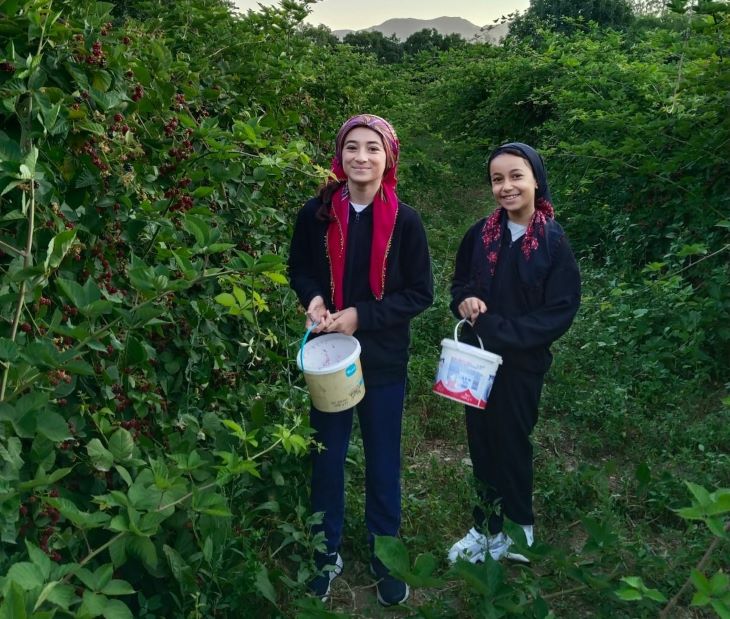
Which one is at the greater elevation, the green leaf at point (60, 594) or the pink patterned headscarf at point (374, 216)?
the pink patterned headscarf at point (374, 216)

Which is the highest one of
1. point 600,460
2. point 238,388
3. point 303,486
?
point 238,388

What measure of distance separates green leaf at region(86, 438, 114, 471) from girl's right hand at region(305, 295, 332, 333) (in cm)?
90

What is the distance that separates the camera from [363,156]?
8.23 feet

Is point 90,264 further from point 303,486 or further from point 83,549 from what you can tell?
point 303,486

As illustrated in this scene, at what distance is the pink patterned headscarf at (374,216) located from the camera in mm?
2568

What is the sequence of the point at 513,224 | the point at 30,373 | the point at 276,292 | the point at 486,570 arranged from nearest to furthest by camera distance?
the point at 30,373 → the point at 486,570 → the point at 513,224 → the point at 276,292

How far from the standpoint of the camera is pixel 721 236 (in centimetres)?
511

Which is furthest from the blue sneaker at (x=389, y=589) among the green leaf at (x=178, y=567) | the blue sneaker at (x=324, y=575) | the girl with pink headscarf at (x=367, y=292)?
the green leaf at (x=178, y=567)

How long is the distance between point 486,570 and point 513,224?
135 cm

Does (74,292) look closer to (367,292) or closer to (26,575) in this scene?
(26,575)

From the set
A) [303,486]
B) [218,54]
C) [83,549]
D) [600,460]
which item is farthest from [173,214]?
[600,460]

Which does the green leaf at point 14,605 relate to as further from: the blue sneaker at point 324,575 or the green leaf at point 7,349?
the blue sneaker at point 324,575

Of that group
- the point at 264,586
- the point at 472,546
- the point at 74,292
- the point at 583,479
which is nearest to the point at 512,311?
the point at 472,546

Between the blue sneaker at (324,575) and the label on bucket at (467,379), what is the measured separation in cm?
78
